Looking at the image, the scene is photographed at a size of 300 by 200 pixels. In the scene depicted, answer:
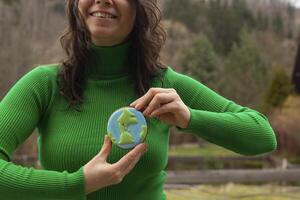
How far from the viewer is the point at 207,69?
2491 centimetres

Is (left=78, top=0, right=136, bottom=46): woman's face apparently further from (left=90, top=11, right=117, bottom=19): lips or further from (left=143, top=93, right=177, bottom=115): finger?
(left=143, top=93, right=177, bottom=115): finger

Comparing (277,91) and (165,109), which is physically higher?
(165,109)

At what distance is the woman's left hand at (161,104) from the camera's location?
1.28 metres

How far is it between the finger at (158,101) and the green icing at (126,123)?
0.03 m

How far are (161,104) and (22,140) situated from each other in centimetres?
38

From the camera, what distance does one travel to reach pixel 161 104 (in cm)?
129

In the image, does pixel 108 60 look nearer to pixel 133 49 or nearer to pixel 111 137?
pixel 133 49

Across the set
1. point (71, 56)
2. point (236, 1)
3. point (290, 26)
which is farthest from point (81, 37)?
point (290, 26)

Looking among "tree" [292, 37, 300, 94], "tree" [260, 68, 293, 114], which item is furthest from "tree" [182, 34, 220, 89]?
"tree" [292, 37, 300, 94]

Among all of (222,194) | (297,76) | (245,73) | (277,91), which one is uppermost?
(222,194)

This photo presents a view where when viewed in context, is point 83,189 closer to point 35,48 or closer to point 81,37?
point 81,37

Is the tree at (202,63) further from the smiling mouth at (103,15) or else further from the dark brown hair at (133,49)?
the smiling mouth at (103,15)

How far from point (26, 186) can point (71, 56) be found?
47 cm

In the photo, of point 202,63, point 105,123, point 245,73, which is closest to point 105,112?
point 105,123
